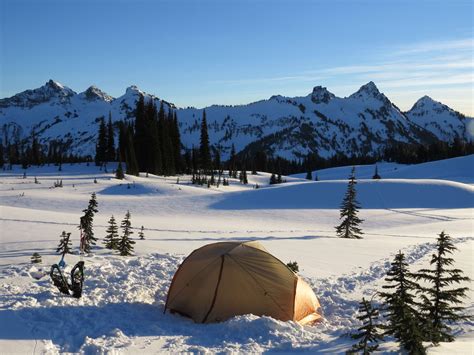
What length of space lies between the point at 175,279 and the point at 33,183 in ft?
159

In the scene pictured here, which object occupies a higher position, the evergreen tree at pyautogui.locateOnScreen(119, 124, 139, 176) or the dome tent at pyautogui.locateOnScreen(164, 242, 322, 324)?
the evergreen tree at pyautogui.locateOnScreen(119, 124, 139, 176)

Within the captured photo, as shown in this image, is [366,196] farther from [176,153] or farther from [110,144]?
[110,144]

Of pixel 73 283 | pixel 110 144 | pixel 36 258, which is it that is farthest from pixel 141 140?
pixel 73 283

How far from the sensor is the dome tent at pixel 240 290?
1026cm

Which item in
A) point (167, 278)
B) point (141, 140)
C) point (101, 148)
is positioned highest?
point (141, 140)

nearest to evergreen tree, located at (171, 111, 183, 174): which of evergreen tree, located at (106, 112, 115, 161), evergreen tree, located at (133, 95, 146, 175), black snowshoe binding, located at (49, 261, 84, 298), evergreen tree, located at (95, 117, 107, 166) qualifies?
evergreen tree, located at (133, 95, 146, 175)

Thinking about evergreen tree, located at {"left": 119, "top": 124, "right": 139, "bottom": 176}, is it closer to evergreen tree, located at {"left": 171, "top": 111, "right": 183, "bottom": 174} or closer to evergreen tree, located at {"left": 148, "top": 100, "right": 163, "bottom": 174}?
evergreen tree, located at {"left": 148, "top": 100, "right": 163, "bottom": 174}

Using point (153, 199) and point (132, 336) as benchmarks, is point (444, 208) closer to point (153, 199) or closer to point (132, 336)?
point (153, 199)

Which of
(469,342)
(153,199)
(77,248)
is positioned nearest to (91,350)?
(469,342)

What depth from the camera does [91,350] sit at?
7.77 m

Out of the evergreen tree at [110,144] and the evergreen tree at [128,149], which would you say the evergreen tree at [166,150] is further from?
the evergreen tree at [110,144]

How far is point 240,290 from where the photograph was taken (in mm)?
10344

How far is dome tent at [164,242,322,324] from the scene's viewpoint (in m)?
10.3

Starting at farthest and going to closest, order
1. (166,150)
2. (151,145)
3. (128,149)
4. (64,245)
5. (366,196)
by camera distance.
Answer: (166,150), (128,149), (151,145), (366,196), (64,245)
